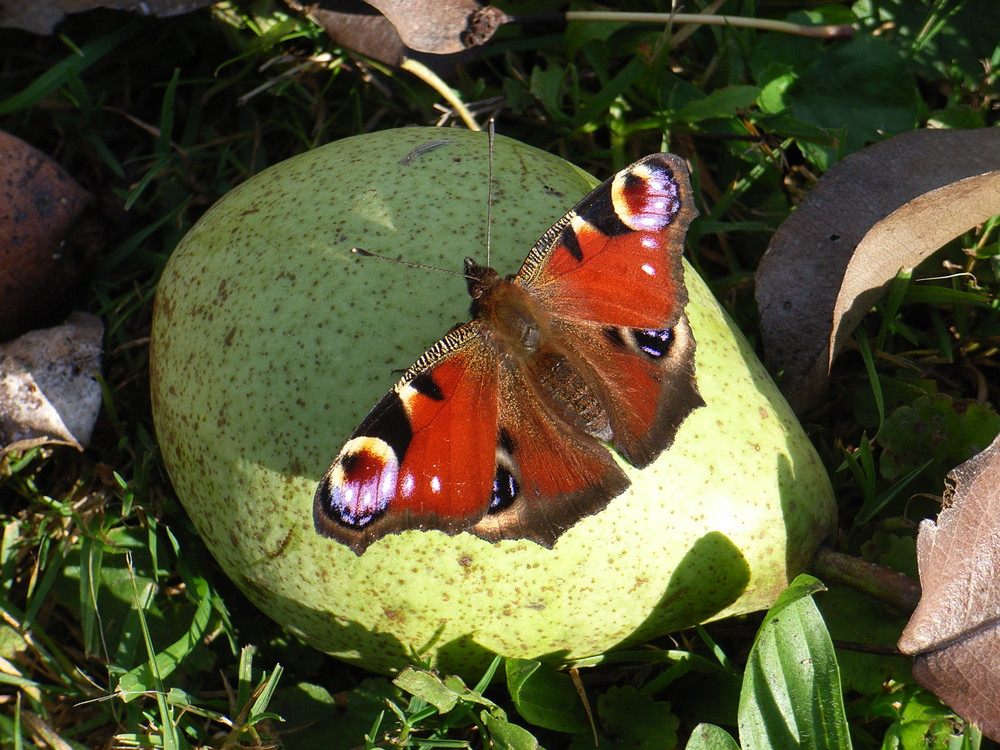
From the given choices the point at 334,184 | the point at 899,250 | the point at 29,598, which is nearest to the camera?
the point at 334,184

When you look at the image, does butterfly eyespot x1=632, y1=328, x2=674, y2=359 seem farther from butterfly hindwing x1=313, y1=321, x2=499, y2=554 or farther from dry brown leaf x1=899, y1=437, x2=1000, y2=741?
dry brown leaf x1=899, y1=437, x2=1000, y2=741

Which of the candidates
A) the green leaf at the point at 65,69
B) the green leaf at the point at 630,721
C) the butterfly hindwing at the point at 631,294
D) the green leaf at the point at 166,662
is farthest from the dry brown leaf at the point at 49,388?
the green leaf at the point at 630,721

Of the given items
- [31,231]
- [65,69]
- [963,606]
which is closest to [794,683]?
[963,606]

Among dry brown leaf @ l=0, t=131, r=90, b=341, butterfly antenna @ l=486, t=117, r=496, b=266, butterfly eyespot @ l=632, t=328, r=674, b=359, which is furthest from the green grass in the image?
butterfly antenna @ l=486, t=117, r=496, b=266

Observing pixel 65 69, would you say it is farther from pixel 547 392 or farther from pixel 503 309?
pixel 547 392

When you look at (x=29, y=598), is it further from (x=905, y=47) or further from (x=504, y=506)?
(x=905, y=47)

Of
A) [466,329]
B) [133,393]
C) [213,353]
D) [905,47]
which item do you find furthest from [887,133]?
[133,393]

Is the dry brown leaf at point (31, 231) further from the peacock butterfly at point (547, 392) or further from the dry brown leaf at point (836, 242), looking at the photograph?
the dry brown leaf at point (836, 242)
